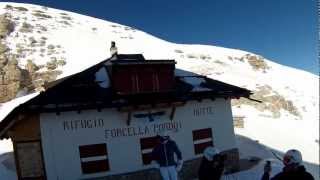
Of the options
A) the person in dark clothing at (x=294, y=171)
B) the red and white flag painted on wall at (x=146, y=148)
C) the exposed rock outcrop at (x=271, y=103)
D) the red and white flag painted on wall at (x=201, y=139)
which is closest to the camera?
the person in dark clothing at (x=294, y=171)

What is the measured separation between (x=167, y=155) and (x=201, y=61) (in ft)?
152

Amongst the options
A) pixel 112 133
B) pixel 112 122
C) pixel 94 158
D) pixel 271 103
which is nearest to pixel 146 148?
pixel 112 133

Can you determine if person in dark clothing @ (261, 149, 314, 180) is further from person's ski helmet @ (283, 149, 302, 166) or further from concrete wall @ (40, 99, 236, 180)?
concrete wall @ (40, 99, 236, 180)

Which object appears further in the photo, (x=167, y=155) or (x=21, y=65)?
(x=21, y=65)

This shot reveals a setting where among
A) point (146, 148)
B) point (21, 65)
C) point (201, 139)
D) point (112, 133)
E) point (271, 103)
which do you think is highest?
point (21, 65)

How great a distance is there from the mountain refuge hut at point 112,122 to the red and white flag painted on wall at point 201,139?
0.04 meters

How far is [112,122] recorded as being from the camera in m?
17.8

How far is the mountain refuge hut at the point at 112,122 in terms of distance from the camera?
1652 cm

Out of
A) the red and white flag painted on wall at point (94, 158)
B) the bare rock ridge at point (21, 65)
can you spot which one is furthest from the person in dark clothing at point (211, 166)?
the bare rock ridge at point (21, 65)

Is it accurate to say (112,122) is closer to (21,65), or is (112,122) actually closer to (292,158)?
(292,158)

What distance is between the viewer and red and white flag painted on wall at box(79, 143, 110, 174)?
56.3 feet

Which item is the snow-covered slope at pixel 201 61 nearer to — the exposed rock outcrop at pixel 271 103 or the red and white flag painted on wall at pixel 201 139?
the exposed rock outcrop at pixel 271 103

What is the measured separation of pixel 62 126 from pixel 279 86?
4064 centimetres

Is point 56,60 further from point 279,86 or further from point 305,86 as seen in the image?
point 305,86
